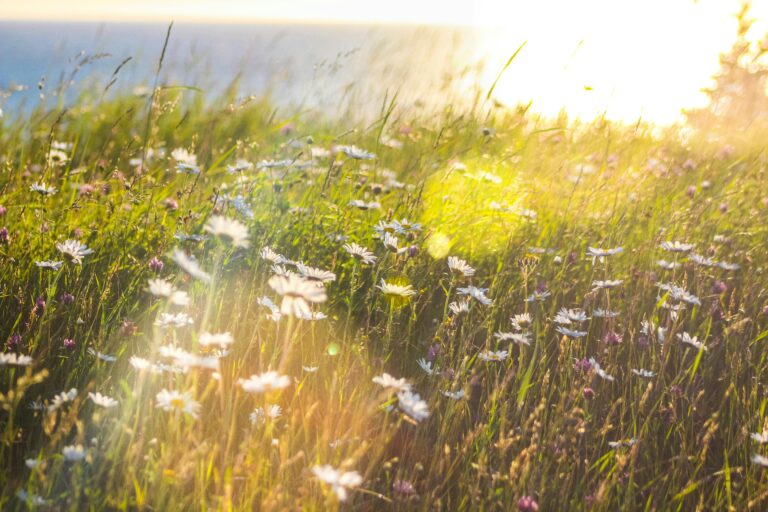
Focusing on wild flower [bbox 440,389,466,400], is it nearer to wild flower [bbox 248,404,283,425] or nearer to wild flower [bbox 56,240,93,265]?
wild flower [bbox 248,404,283,425]

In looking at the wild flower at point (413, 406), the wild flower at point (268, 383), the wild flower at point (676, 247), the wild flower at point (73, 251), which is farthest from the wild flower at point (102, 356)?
the wild flower at point (676, 247)

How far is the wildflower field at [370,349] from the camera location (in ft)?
4.09

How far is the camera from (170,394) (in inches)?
47.4

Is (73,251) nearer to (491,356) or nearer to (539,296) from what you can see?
(491,356)

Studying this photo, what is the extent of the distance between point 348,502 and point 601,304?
4.44ft

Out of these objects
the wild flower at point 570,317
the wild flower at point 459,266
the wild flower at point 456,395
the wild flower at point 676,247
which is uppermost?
the wild flower at point 676,247

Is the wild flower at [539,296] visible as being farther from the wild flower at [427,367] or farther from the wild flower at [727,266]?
the wild flower at [727,266]

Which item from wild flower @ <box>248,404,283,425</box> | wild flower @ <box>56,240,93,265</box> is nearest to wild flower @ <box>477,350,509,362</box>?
wild flower @ <box>248,404,283,425</box>

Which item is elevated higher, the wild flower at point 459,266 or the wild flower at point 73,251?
the wild flower at point 459,266

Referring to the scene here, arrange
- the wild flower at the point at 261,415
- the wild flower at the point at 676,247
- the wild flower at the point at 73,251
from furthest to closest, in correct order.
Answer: the wild flower at the point at 676,247
the wild flower at the point at 73,251
the wild flower at the point at 261,415

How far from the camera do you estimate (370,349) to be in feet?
6.31

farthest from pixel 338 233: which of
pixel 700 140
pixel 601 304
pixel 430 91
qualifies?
pixel 700 140

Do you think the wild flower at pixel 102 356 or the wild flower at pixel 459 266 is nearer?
the wild flower at pixel 102 356

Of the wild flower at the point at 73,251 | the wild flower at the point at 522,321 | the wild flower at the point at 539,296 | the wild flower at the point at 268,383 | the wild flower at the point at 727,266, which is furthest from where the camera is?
the wild flower at the point at 727,266
